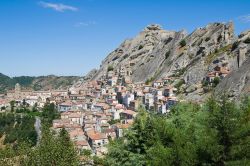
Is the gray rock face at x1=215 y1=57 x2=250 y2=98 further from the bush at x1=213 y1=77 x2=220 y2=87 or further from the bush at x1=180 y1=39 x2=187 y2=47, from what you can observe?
the bush at x1=180 y1=39 x2=187 y2=47

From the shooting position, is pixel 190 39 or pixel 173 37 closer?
pixel 190 39

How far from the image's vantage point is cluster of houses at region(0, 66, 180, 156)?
8481cm

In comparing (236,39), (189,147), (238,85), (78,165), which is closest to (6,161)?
(78,165)

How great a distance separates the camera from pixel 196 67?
9975 cm

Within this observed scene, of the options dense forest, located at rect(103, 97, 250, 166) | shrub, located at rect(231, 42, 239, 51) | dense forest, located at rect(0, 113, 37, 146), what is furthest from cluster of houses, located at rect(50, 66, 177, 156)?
dense forest, located at rect(103, 97, 250, 166)

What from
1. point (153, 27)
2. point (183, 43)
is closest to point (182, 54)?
point (183, 43)

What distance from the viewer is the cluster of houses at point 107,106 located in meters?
84.8

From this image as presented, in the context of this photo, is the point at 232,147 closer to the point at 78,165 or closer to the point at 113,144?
the point at 113,144

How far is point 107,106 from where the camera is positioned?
108312 millimetres

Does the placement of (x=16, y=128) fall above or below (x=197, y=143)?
below

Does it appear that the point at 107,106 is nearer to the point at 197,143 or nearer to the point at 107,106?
the point at 107,106

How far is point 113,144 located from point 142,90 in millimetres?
84967

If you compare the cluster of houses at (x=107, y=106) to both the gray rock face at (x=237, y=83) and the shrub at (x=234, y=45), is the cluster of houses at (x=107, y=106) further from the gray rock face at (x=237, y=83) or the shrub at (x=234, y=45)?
the shrub at (x=234, y=45)

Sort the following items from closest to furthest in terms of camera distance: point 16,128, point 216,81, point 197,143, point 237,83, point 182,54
A: point 197,143 < point 237,83 < point 216,81 < point 16,128 < point 182,54
